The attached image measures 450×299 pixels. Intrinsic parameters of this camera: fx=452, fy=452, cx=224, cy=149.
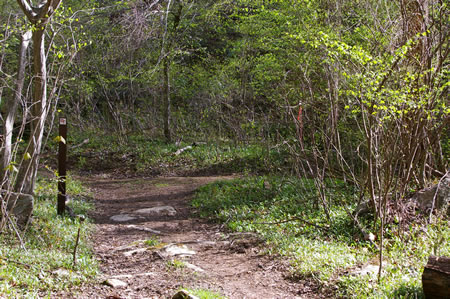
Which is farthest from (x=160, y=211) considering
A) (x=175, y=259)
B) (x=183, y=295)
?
(x=183, y=295)

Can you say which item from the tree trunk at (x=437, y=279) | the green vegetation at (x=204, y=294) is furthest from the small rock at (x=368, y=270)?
the green vegetation at (x=204, y=294)

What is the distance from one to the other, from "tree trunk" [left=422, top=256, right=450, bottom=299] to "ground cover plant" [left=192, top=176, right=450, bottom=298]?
15cm

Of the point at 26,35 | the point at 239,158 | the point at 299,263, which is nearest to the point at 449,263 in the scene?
the point at 299,263

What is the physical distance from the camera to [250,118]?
17.3 m

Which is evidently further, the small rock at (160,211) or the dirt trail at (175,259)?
the small rock at (160,211)

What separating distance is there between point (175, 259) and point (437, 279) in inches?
135

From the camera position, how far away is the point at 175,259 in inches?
250

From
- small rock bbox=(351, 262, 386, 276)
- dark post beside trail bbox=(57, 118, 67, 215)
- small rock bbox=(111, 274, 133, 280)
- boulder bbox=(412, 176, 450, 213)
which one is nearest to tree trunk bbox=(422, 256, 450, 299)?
small rock bbox=(351, 262, 386, 276)

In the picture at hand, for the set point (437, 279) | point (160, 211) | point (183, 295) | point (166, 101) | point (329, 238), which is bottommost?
point (160, 211)

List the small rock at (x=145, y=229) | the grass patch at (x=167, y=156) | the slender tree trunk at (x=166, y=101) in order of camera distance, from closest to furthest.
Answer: the small rock at (x=145, y=229) < the grass patch at (x=167, y=156) < the slender tree trunk at (x=166, y=101)

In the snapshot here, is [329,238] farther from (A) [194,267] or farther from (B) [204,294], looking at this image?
(B) [204,294]

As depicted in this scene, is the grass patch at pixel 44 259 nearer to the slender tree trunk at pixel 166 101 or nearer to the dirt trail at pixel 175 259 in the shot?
the dirt trail at pixel 175 259

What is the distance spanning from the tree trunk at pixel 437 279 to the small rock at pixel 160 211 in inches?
233

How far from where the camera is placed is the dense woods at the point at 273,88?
20.5 feet
